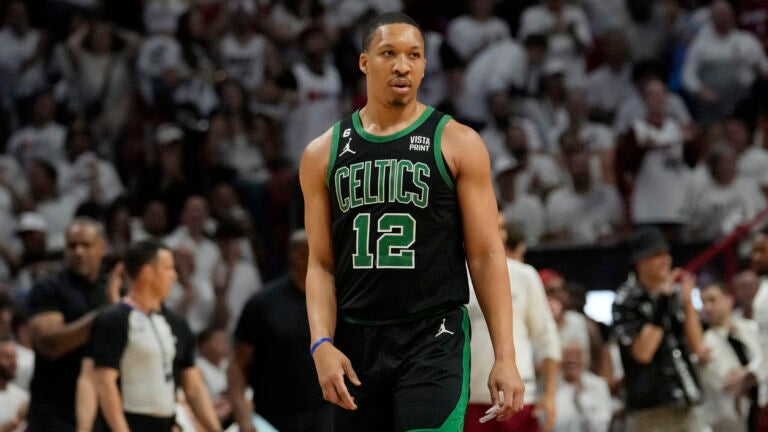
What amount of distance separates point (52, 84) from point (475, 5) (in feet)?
16.5

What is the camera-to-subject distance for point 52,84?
16.5 metres

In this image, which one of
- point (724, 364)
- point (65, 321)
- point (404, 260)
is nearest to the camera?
point (404, 260)

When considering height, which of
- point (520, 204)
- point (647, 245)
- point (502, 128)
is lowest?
point (647, 245)

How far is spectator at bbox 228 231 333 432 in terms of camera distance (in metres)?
8.42

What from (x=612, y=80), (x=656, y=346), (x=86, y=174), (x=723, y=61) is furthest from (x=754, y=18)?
(x=656, y=346)

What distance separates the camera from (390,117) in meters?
5.05

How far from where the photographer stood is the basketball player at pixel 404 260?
15.9 feet

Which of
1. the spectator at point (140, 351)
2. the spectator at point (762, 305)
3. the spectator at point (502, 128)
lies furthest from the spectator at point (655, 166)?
the spectator at point (140, 351)

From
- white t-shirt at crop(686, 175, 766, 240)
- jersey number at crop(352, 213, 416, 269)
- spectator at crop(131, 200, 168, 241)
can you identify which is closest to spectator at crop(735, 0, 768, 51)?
white t-shirt at crop(686, 175, 766, 240)

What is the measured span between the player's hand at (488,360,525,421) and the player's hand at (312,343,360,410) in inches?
18.5

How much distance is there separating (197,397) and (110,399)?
752mm

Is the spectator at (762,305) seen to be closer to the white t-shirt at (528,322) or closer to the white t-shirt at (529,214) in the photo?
the white t-shirt at (528,322)

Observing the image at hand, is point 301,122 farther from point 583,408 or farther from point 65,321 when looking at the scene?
→ point 65,321

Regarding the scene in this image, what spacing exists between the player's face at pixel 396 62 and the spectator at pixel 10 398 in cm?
602
